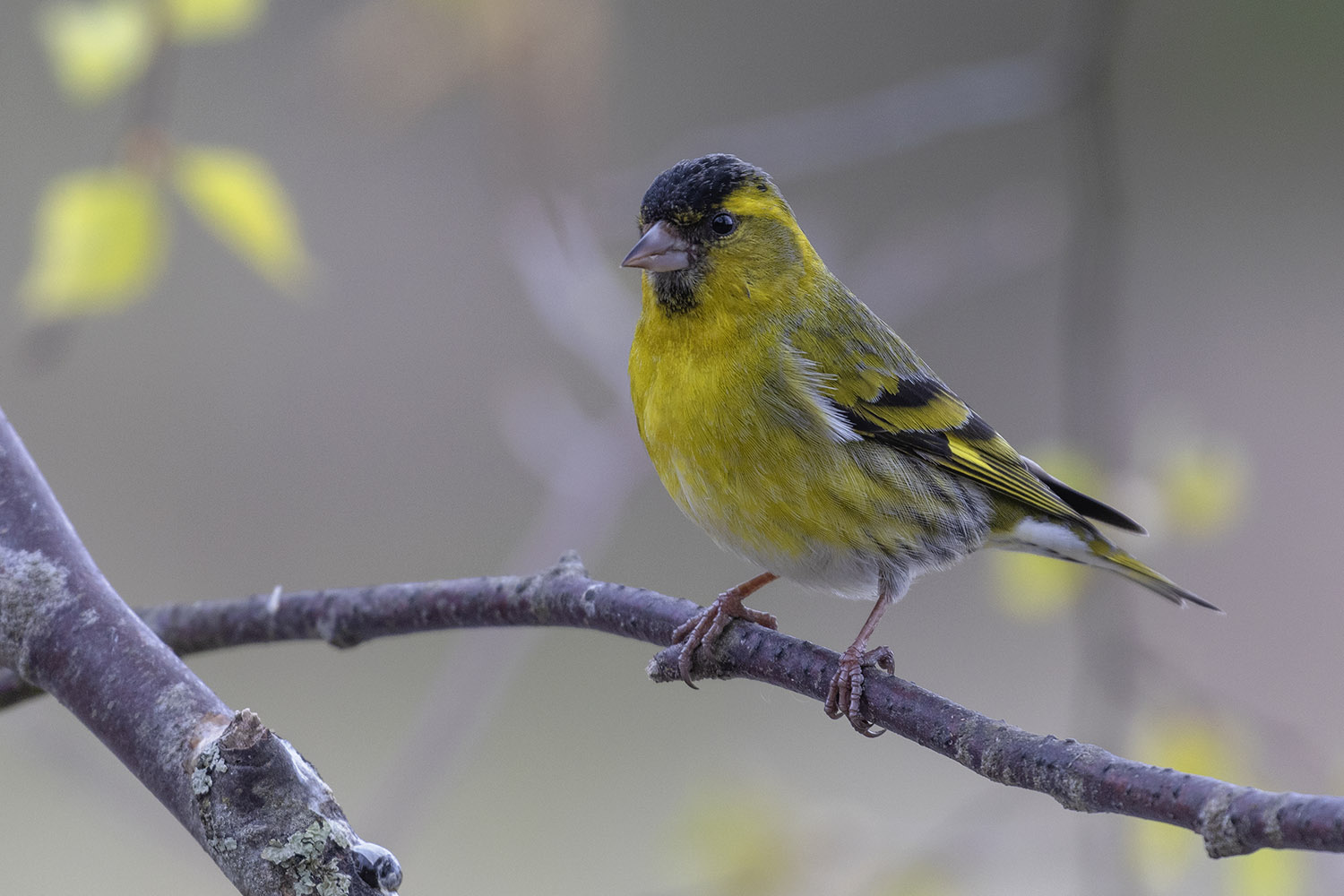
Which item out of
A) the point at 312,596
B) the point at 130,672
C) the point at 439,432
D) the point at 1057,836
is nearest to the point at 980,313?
the point at 439,432

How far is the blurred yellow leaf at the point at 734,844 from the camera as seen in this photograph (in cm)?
262

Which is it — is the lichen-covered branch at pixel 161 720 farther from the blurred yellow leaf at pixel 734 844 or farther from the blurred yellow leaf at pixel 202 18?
the blurred yellow leaf at pixel 734 844

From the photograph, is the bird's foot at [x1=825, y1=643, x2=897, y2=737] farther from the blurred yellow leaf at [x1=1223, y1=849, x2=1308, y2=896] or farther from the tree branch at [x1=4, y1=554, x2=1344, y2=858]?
the blurred yellow leaf at [x1=1223, y1=849, x2=1308, y2=896]

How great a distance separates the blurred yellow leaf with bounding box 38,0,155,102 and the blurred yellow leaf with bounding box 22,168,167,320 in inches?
5.2

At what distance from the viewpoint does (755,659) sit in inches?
71.4

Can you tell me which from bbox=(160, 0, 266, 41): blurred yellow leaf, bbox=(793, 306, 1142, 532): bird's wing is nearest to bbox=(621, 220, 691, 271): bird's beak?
bbox=(793, 306, 1142, 532): bird's wing

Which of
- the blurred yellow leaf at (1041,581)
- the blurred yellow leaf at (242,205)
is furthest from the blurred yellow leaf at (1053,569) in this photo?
the blurred yellow leaf at (242,205)

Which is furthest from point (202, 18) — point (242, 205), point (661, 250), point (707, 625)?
point (707, 625)

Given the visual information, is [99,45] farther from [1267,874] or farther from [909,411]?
[1267,874]

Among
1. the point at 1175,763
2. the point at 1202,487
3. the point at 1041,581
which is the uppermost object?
the point at 1202,487

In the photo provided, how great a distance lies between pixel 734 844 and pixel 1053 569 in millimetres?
922

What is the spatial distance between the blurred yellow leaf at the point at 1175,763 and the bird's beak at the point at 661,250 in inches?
48.4

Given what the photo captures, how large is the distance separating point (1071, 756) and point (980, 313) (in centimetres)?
619

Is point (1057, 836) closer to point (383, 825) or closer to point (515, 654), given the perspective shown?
point (515, 654)
